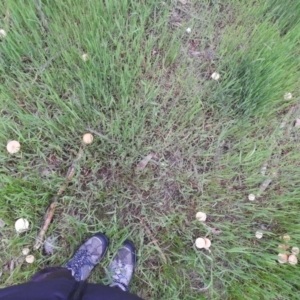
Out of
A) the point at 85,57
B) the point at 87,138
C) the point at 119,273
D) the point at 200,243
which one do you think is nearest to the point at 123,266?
the point at 119,273

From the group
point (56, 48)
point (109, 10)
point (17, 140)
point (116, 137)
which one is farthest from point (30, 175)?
point (109, 10)

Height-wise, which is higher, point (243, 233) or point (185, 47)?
point (185, 47)

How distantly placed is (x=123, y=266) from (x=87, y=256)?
0.50ft

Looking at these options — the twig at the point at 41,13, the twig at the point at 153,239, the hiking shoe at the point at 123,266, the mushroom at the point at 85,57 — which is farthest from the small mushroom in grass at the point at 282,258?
the twig at the point at 41,13

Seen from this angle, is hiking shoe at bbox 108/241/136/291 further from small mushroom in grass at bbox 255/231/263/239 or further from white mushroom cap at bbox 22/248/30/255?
small mushroom in grass at bbox 255/231/263/239

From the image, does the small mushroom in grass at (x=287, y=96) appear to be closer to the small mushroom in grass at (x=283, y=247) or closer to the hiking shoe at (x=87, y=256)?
the small mushroom in grass at (x=283, y=247)

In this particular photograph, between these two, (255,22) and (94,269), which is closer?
(94,269)

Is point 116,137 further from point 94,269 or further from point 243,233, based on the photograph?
point 243,233

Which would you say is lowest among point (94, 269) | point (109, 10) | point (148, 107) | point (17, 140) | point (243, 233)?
point (94, 269)

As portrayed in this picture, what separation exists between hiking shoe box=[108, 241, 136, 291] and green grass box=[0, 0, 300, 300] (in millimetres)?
33

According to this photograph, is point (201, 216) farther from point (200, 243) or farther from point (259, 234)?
point (259, 234)

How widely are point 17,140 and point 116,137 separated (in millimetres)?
412

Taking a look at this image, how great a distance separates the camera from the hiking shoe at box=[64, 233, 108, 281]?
132 centimetres

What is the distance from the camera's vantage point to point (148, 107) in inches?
56.2
